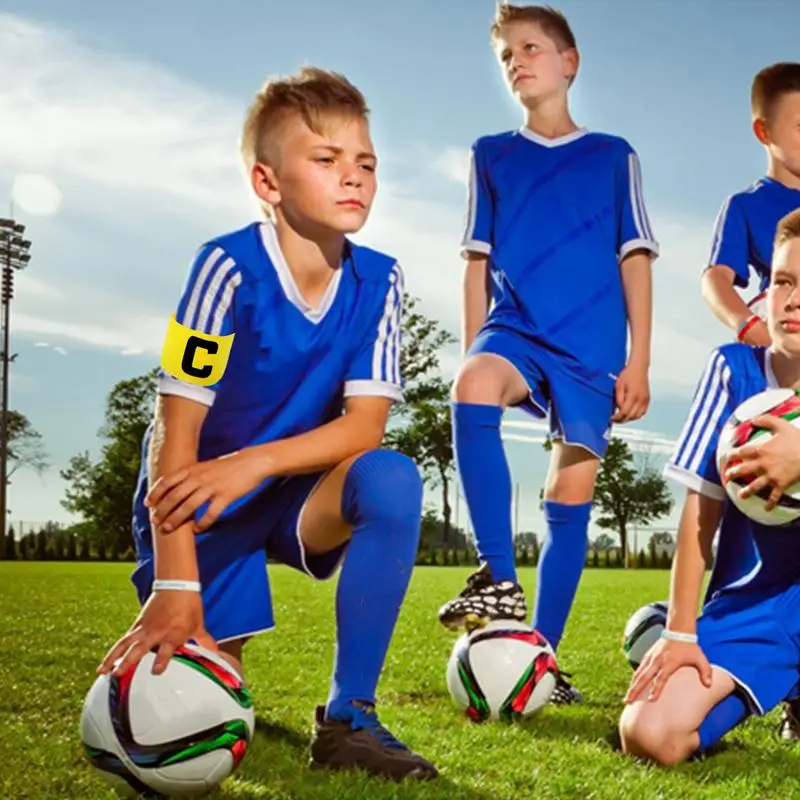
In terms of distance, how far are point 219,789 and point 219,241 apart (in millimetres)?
1583

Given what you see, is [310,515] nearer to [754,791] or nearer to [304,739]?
[304,739]

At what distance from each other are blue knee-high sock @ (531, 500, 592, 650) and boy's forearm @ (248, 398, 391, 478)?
1.78m

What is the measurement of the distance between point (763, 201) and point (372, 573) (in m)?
3.08

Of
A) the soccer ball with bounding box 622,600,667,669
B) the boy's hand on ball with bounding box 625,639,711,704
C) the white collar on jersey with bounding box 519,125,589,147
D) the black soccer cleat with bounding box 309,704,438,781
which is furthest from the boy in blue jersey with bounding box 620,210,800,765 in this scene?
the white collar on jersey with bounding box 519,125,589,147

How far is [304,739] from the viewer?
4.03 metres

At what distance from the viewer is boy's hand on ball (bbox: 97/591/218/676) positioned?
2984 millimetres

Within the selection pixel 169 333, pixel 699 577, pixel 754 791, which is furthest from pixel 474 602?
pixel 169 333

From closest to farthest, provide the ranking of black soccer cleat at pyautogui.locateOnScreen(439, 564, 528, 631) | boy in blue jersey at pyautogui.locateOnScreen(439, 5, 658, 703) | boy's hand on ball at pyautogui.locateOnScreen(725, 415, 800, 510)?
boy's hand on ball at pyautogui.locateOnScreen(725, 415, 800, 510), black soccer cleat at pyautogui.locateOnScreen(439, 564, 528, 631), boy in blue jersey at pyautogui.locateOnScreen(439, 5, 658, 703)

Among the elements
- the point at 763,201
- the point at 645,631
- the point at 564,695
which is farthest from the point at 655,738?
the point at 763,201

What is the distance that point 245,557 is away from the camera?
12.5 ft

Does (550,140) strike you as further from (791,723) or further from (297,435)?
(791,723)

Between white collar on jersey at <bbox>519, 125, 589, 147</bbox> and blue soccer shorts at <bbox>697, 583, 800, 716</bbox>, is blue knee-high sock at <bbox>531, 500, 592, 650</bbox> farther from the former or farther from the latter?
white collar on jersey at <bbox>519, 125, 589, 147</bbox>

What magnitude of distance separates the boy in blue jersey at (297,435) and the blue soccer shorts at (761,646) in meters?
1.11

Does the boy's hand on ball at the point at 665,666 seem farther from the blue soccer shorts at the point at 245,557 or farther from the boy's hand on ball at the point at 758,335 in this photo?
the boy's hand on ball at the point at 758,335
